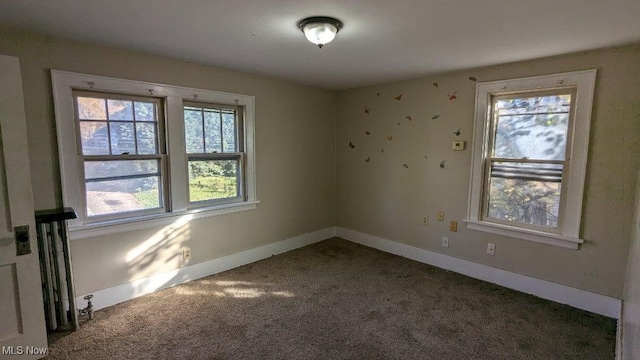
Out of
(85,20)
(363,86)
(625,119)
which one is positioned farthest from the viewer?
(363,86)

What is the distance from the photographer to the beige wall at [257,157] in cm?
238

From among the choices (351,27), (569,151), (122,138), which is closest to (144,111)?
(122,138)

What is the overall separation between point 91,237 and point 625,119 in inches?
182

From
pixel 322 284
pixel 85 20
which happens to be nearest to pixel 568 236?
pixel 322 284

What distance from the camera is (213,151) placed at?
3430 millimetres

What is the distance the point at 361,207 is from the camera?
4555mm

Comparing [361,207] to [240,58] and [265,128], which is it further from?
[240,58]

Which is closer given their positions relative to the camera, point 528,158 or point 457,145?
point 528,158

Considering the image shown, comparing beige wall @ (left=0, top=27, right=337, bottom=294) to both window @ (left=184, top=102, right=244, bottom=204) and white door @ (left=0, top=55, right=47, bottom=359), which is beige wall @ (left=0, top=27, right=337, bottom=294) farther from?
white door @ (left=0, top=55, right=47, bottom=359)

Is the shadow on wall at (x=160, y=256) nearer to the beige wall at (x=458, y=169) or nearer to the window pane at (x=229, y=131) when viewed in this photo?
the window pane at (x=229, y=131)

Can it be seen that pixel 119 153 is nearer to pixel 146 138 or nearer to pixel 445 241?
pixel 146 138

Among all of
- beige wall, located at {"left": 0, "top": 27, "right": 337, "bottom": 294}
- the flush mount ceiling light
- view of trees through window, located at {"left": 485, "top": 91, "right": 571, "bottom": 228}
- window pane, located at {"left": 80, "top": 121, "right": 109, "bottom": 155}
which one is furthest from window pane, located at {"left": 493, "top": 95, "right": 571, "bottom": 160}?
window pane, located at {"left": 80, "top": 121, "right": 109, "bottom": 155}
